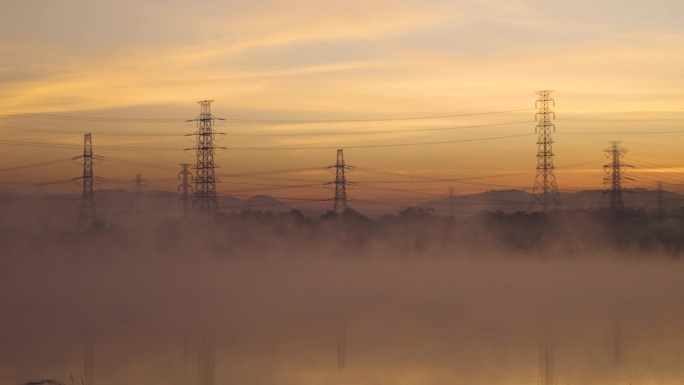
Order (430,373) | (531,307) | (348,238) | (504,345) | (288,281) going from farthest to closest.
A: (348,238), (288,281), (531,307), (504,345), (430,373)

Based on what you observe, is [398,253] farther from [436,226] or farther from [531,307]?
[531,307]

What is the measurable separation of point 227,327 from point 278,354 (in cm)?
570

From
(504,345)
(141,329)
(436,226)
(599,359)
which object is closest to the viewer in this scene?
(599,359)

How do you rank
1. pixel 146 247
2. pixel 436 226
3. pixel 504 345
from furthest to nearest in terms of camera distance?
pixel 436 226, pixel 146 247, pixel 504 345

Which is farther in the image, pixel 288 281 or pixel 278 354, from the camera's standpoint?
pixel 288 281

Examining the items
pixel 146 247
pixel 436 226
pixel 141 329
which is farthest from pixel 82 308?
pixel 436 226

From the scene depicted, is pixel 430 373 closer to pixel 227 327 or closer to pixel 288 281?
pixel 227 327

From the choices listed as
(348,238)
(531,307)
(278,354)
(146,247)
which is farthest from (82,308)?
(348,238)

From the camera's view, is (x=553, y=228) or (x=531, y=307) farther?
(x=553, y=228)

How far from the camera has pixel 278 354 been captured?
22.5 meters

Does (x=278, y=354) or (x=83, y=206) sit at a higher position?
(x=83, y=206)

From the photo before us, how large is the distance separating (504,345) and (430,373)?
15.5 ft

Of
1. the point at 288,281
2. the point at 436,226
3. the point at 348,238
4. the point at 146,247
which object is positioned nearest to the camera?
the point at 288,281

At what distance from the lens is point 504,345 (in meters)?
24.0
